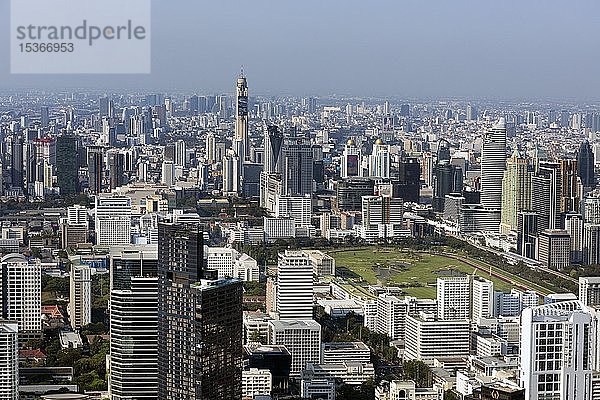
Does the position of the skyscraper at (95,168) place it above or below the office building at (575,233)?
above

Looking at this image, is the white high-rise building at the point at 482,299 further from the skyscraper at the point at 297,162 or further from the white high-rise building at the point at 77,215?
the skyscraper at the point at 297,162

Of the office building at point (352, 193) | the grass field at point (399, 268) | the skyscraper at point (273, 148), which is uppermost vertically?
the skyscraper at point (273, 148)

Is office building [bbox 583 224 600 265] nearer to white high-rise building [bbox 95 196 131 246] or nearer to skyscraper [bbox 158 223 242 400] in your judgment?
white high-rise building [bbox 95 196 131 246]

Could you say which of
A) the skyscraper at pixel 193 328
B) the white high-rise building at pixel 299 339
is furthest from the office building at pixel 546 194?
the skyscraper at pixel 193 328

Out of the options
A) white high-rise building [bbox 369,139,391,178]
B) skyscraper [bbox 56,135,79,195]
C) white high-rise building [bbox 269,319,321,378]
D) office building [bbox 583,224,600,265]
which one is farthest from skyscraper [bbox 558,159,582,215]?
skyscraper [bbox 56,135,79,195]

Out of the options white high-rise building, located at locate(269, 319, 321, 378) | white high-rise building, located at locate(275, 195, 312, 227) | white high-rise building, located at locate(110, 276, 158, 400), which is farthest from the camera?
white high-rise building, located at locate(275, 195, 312, 227)

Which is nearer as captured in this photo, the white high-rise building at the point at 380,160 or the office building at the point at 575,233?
the office building at the point at 575,233

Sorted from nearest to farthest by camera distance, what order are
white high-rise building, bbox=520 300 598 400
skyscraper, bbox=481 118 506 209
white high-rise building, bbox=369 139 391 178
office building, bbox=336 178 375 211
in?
white high-rise building, bbox=520 300 598 400
skyscraper, bbox=481 118 506 209
office building, bbox=336 178 375 211
white high-rise building, bbox=369 139 391 178

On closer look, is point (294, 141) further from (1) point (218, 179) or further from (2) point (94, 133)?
(2) point (94, 133)
